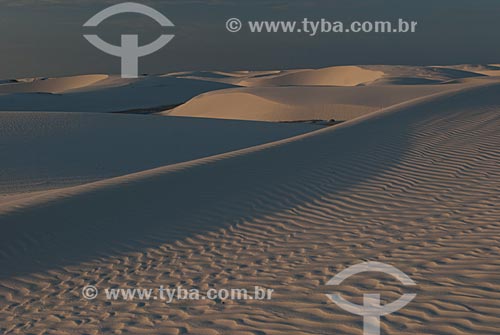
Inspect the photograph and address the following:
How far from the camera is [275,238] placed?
7840 mm

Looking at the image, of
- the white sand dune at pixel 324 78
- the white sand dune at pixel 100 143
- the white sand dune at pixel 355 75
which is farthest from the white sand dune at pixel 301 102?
the white sand dune at pixel 324 78

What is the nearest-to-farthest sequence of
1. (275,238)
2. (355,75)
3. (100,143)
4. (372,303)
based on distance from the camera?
(372,303)
(275,238)
(100,143)
(355,75)

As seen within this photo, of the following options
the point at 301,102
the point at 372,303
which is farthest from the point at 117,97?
the point at 372,303

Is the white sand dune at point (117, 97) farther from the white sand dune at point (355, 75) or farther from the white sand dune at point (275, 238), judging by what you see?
the white sand dune at point (275, 238)

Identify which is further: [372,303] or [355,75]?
[355,75]

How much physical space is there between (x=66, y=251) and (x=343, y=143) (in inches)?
249

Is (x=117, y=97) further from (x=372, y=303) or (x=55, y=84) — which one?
(x=372, y=303)

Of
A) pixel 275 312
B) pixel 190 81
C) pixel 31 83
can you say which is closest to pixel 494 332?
pixel 275 312

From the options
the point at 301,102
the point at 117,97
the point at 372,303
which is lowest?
the point at 372,303

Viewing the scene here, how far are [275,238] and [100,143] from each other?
11915 mm

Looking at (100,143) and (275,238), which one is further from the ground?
(100,143)

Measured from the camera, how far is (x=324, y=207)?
29.0ft

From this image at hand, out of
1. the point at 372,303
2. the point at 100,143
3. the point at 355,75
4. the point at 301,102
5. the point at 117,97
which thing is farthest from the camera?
the point at 355,75

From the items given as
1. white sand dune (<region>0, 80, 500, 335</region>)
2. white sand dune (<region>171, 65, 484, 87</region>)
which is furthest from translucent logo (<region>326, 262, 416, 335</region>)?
white sand dune (<region>171, 65, 484, 87</region>)
